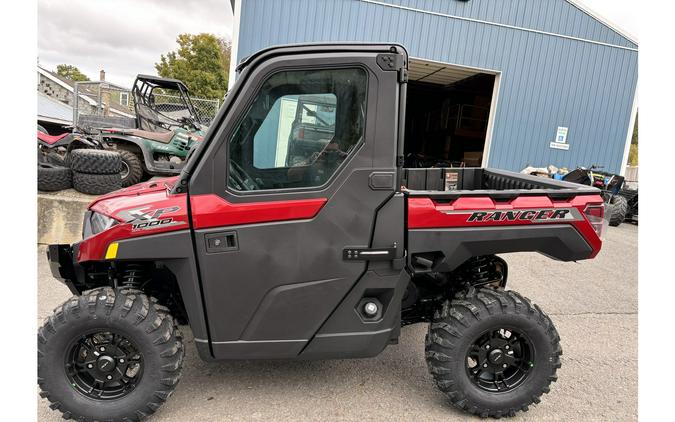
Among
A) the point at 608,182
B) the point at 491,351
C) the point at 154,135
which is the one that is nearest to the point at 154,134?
the point at 154,135

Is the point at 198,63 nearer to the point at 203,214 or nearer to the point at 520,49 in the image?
the point at 520,49

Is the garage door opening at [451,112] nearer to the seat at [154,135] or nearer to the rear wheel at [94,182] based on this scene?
the seat at [154,135]

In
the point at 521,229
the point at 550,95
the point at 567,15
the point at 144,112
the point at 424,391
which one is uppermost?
the point at 567,15

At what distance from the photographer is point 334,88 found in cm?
231

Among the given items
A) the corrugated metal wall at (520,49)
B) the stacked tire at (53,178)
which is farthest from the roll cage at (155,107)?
the stacked tire at (53,178)

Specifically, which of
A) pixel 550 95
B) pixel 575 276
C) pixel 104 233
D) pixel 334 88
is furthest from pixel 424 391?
pixel 550 95

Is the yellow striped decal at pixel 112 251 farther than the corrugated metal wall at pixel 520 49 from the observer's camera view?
No

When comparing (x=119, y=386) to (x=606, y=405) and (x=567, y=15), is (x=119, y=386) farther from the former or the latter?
(x=567, y=15)

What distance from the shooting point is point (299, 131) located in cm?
234

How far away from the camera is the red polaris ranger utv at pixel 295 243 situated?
2.30 m

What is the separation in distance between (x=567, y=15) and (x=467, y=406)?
12.2 meters

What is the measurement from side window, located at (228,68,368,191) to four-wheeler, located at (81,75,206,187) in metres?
5.17

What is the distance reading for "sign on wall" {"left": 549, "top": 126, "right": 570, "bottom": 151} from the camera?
39.1ft

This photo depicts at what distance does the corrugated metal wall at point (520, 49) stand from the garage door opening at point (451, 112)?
2.12 feet
